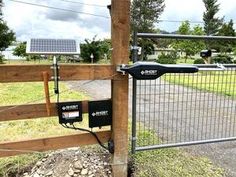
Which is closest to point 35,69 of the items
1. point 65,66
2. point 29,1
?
point 65,66

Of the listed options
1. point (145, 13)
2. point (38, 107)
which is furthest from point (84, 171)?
point (145, 13)


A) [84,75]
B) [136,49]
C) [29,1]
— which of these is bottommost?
[84,75]

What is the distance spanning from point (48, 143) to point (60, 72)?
2.20ft

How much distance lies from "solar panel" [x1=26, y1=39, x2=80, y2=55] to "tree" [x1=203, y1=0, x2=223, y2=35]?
148ft

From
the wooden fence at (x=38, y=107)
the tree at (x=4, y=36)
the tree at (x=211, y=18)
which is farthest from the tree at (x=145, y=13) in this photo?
the wooden fence at (x=38, y=107)

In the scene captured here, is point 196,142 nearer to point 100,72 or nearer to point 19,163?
point 100,72

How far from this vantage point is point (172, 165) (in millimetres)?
3232

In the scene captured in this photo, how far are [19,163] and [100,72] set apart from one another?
133cm

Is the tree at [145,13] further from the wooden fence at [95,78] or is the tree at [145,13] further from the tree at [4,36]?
the wooden fence at [95,78]

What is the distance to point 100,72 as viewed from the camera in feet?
9.37

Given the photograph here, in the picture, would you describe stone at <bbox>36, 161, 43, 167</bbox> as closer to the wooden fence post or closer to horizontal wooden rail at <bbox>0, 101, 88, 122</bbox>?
horizontal wooden rail at <bbox>0, 101, 88, 122</bbox>

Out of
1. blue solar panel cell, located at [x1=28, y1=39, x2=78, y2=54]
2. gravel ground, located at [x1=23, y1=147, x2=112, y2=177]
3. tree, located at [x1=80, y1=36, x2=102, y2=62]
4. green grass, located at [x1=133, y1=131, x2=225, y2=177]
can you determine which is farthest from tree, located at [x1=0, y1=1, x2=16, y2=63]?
green grass, located at [x1=133, y1=131, x2=225, y2=177]

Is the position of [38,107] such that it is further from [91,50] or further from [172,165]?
[91,50]

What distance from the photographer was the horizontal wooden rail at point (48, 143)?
8.97 feet
